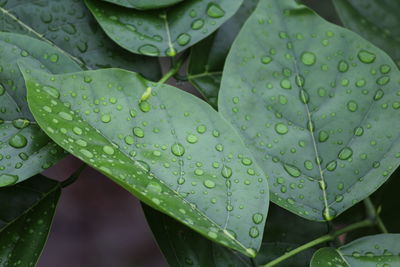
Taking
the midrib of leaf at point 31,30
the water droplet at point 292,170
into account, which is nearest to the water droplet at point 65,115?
the midrib of leaf at point 31,30

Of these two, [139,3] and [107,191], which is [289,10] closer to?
[139,3]

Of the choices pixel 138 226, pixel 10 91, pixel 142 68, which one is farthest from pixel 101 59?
pixel 138 226

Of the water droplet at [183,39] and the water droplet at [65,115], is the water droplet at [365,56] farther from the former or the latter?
the water droplet at [65,115]

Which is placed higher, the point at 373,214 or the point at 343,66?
the point at 343,66

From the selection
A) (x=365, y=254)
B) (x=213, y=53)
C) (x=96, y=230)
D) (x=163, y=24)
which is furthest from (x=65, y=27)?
(x=96, y=230)

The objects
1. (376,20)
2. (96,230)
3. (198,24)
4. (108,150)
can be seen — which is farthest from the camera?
(96,230)

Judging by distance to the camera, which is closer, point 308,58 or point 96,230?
point 308,58

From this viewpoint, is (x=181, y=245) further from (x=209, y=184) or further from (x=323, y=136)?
(x=323, y=136)

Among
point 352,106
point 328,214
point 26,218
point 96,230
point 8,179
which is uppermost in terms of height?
point 352,106
